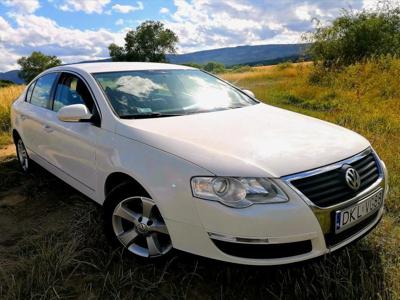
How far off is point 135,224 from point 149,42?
65483 millimetres

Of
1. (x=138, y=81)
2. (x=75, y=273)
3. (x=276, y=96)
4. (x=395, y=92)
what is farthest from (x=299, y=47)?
(x=75, y=273)

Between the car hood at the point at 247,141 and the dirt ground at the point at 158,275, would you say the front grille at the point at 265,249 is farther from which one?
the car hood at the point at 247,141

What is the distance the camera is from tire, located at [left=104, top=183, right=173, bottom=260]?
2.57m

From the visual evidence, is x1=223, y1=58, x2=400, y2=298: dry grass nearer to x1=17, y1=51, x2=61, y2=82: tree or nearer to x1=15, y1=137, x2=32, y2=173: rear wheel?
x1=15, y1=137, x2=32, y2=173: rear wheel

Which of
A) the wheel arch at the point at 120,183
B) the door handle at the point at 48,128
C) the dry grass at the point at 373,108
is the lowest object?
the dry grass at the point at 373,108

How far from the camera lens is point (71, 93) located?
371 centimetres

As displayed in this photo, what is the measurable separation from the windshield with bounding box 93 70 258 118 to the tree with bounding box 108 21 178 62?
202 feet

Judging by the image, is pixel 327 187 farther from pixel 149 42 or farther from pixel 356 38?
pixel 149 42

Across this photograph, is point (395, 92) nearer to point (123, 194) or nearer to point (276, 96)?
point (276, 96)

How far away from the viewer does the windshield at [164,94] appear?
125 inches

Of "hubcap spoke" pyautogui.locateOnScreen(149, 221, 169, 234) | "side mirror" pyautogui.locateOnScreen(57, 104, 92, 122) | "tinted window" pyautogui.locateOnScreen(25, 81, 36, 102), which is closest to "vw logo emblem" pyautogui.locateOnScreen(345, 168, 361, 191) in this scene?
"hubcap spoke" pyautogui.locateOnScreen(149, 221, 169, 234)

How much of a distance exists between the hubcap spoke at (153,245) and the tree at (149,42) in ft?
206

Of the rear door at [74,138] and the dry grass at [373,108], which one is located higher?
the rear door at [74,138]

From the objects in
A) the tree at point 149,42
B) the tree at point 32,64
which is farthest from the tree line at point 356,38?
the tree at point 32,64
